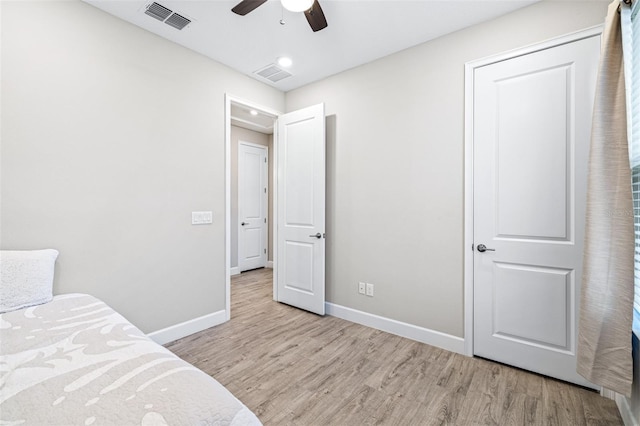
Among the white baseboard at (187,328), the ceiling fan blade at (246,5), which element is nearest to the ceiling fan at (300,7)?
the ceiling fan blade at (246,5)

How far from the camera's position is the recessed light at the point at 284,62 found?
2.89m

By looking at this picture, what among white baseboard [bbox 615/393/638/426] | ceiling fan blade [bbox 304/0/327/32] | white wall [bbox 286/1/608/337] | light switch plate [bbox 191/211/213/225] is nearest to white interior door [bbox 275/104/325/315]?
white wall [bbox 286/1/608/337]

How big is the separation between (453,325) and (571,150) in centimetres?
162

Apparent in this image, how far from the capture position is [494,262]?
225cm

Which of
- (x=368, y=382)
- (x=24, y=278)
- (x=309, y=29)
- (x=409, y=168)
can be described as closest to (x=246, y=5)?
(x=309, y=29)

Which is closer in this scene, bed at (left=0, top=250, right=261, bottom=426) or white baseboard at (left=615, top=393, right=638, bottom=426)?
bed at (left=0, top=250, right=261, bottom=426)

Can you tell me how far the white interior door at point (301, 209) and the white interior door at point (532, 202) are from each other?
1.57 meters

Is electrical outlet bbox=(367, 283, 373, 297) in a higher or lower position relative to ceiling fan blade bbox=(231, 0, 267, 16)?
lower

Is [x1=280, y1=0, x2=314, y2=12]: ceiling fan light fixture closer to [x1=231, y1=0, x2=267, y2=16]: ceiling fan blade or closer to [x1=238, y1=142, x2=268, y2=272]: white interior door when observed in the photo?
[x1=231, y1=0, x2=267, y2=16]: ceiling fan blade

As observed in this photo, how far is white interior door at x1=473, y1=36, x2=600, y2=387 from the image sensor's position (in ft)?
6.38


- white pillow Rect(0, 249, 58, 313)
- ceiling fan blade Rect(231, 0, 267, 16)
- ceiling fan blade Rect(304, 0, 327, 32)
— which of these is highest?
ceiling fan blade Rect(231, 0, 267, 16)

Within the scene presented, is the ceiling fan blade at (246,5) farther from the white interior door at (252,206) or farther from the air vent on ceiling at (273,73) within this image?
the white interior door at (252,206)

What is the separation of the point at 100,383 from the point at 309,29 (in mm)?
2699

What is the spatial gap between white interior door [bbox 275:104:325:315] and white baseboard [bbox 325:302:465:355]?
9.0 inches
